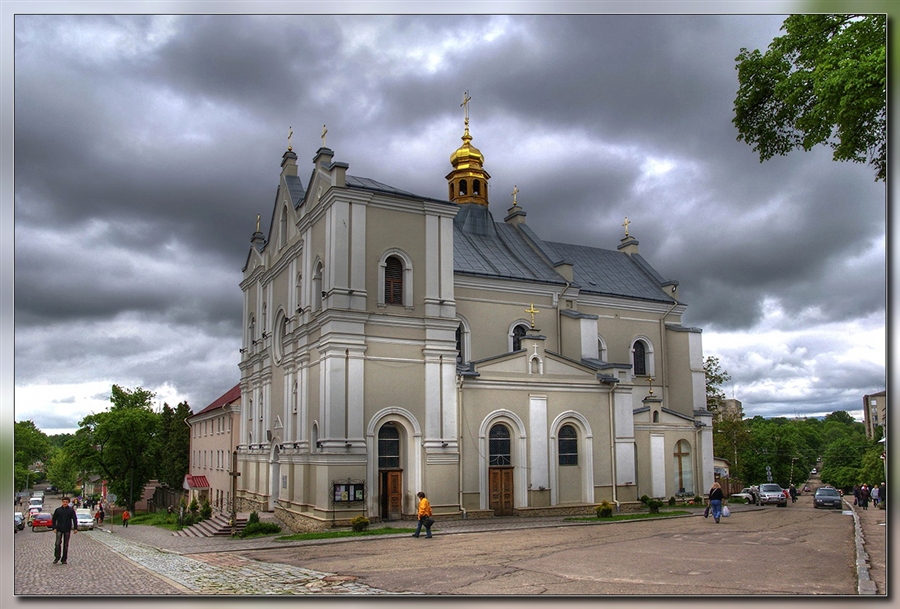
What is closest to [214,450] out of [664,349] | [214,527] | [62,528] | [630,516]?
[214,527]

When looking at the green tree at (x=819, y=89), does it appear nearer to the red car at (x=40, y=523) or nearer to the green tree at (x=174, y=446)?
the red car at (x=40, y=523)

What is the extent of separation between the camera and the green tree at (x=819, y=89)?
36.6ft

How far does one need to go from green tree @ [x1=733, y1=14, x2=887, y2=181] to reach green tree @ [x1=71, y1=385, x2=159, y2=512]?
4907 cm

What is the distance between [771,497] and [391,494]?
20.1 m

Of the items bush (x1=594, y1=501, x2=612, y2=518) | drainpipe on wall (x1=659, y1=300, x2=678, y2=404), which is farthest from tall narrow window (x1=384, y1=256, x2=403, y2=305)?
drainpipe on wall (x1=659, y1=300, x2=678, y2=404)

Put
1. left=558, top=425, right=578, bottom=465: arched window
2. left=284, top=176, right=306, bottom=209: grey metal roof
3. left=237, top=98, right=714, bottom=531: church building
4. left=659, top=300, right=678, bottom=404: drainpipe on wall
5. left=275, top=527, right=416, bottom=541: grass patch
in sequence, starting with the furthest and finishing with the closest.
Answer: left=659, top=300, right=678, bottom=404: drainpipe on wall
left=284, top=176, right=306, bottom=209: grey metal roof
left=558, top=425, right=578, bottom=465: arched window
left=237, top=98, right=714, bottom=531: church building
left=275, top=527, right=416, bottom=541: grass patch

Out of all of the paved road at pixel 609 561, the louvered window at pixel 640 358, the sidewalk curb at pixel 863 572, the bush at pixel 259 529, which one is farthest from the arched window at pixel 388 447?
the louvered window at pixel 640 358

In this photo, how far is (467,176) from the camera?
36.2 m

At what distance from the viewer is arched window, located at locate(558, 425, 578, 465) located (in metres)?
26.6

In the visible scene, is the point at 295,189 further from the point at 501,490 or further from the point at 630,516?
the point at 630,516

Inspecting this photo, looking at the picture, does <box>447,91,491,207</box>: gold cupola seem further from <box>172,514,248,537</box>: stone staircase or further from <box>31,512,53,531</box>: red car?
<box>31,512,53,531</box>: red car

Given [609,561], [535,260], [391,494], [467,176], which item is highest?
[467,176]

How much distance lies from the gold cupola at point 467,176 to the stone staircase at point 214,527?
57.6 ft

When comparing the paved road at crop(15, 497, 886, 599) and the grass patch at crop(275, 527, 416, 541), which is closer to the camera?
the paved road at crop(15, 497, 886, 599)
